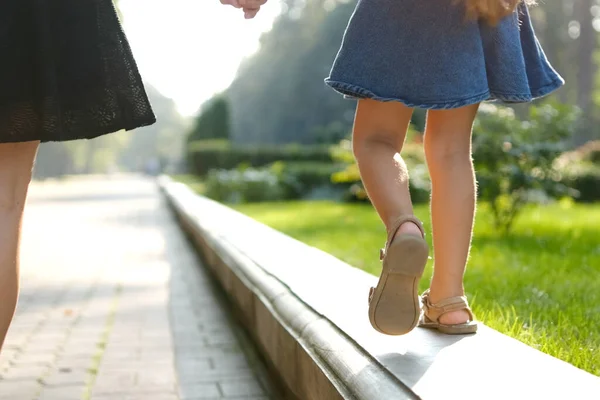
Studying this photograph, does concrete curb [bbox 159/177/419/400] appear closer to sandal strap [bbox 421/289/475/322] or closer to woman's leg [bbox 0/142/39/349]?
sandal strap [bbox 421/289/475/322]

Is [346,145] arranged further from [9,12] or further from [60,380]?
[9,12]

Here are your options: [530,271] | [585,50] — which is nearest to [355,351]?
[530,271]

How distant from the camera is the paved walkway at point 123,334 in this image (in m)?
2.98

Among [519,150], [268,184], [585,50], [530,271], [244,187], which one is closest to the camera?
[530,271]

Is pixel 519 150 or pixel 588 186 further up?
pixel 519 150

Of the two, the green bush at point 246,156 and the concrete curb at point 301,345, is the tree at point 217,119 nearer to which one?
the green bush at point 246,156

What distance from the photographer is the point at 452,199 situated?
7.21 feet

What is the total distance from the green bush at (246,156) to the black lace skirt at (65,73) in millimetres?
20741

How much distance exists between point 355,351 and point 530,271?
279 cm

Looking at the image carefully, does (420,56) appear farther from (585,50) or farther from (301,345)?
(585,50)

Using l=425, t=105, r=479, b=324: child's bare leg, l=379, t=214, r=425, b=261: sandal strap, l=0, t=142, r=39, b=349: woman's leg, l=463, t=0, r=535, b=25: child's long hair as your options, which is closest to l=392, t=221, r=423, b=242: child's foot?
l=379, t=214, r=425, b=261: sandal strap

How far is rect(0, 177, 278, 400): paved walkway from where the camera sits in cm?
298

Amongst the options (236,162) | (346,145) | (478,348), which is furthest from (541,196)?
(236,162)

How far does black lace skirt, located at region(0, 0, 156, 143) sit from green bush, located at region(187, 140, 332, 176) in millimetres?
20741
